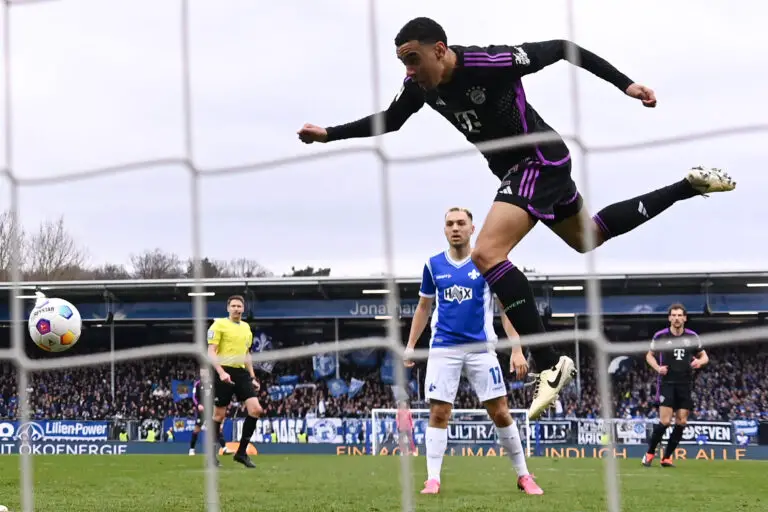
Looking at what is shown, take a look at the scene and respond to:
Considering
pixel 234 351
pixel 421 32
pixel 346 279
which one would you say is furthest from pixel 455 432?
pixel 421 32

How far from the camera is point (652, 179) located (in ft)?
29.7

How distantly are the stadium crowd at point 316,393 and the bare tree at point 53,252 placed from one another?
1032 centimetres

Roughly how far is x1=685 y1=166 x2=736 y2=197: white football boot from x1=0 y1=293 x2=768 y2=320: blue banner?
16.4 meters

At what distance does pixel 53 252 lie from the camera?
9391 millimetres

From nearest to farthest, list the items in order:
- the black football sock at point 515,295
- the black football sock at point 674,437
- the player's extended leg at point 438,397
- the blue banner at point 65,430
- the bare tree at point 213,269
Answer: the black football sock at point 515,295 < the player's extended leg at point 438,397 < the black football sock at point 674,437 < the bare tree at point 213,269 < the blue banner at point 65,430

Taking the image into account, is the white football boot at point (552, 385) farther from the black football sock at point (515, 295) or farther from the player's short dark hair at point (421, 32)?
the player's short dark hair at point (421, 32)

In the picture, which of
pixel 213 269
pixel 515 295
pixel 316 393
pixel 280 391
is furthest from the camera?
pixel 280 391

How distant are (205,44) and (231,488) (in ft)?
9.25

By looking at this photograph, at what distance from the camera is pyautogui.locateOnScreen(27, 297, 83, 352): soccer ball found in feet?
18.8

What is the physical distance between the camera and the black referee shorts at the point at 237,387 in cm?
805

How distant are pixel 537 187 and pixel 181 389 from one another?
18825 mm

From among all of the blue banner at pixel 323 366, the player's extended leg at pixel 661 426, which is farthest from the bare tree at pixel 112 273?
the player's extended leg at pixel 661 426

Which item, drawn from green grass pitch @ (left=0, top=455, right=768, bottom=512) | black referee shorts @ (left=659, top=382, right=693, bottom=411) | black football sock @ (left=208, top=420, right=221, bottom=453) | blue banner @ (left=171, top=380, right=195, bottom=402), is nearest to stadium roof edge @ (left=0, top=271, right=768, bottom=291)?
blue banner @ (left=171, top=380, right=195, bottom=402)

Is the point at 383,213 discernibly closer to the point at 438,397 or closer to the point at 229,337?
the point at 438,397
